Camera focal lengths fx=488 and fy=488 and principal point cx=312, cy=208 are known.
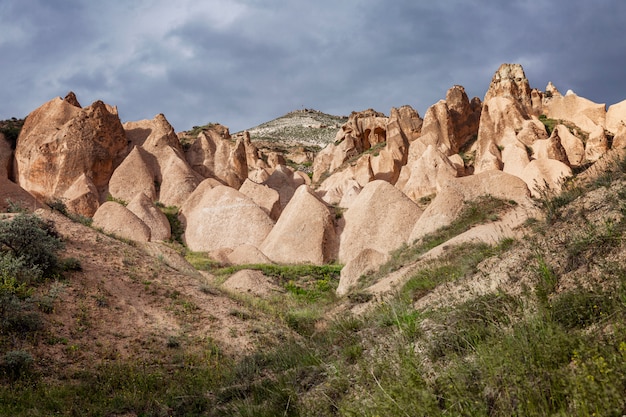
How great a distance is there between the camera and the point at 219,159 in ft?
149

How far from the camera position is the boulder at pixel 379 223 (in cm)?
2733

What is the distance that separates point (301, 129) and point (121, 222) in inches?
2679

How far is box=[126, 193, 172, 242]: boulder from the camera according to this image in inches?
1296

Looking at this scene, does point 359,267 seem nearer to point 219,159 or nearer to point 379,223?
point 379,223

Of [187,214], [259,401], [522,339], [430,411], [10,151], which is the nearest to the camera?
[430,411]

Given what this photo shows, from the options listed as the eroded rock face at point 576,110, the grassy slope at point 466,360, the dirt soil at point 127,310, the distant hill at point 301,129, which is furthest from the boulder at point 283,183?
the distant hill at point 301,129

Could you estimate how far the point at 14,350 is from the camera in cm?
920

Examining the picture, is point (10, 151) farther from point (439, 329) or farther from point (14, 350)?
point (439, 329)

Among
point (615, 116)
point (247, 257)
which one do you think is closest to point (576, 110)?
point (615, 116)

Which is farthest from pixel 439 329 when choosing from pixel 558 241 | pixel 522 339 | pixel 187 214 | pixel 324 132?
pixel 324 132

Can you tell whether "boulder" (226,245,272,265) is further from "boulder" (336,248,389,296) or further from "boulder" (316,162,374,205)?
"boulder" (316,162,374,205)

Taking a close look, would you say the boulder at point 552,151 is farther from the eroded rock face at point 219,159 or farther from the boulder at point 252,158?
the boulder at point 252,158

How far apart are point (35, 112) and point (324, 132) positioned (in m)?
57.1

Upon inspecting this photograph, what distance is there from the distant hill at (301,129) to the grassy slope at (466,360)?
→ 2879 inches
